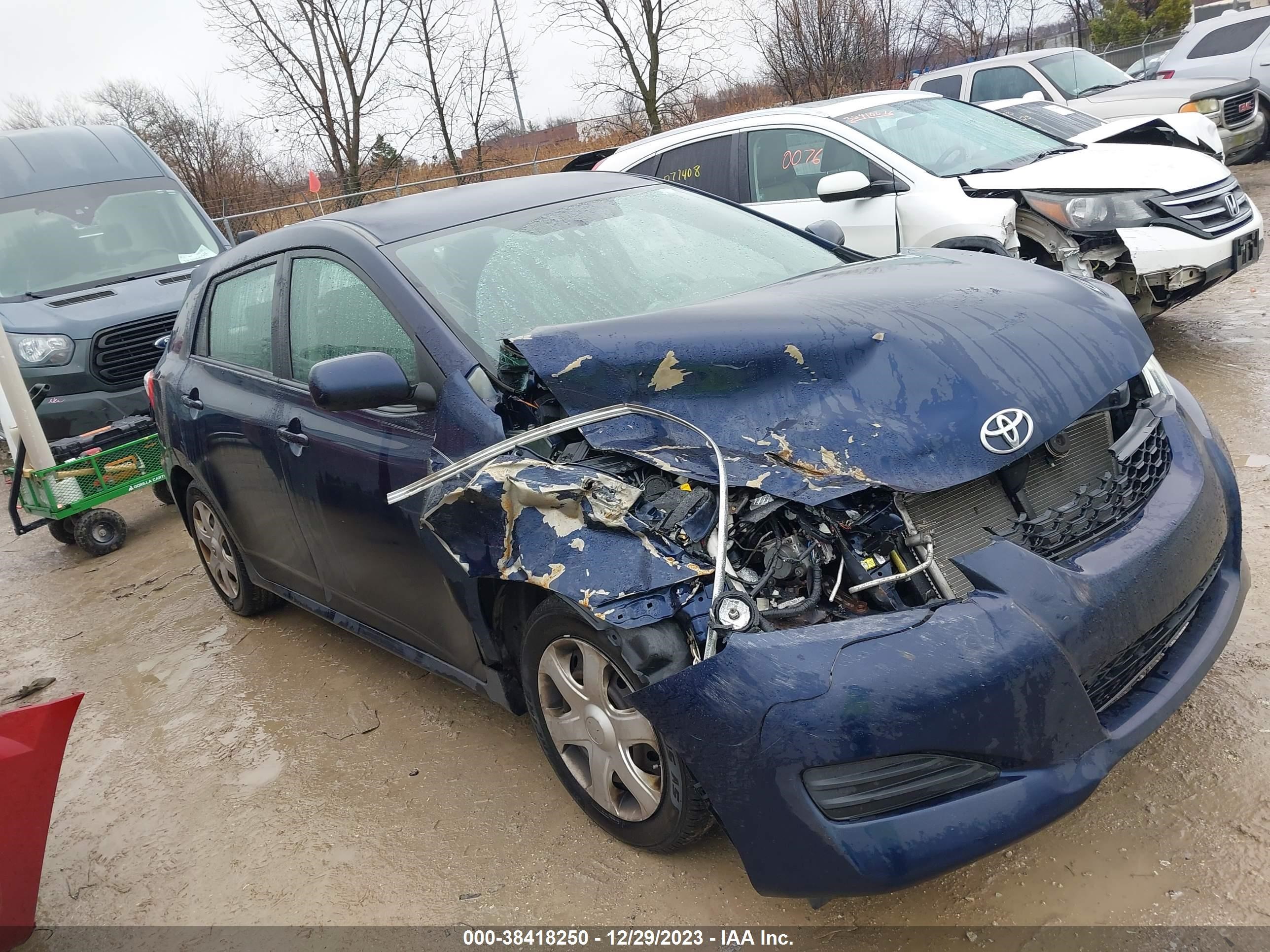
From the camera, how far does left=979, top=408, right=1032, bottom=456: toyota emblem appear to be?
227 centimetres

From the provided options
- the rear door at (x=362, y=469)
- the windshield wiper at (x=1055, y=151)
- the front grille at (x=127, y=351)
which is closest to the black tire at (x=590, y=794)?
the rear door at (x=362, y=469)

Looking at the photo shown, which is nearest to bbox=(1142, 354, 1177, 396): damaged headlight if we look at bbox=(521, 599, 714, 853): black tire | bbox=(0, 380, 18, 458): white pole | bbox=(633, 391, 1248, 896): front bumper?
bbox=(633, 391, 1248, 896): front bumper

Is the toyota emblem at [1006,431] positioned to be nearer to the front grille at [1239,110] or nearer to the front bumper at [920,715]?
the front bumper at [920,715]

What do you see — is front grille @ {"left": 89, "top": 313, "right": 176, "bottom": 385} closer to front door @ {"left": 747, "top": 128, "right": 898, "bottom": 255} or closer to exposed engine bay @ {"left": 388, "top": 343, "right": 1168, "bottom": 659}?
front door @ {"left": 747, "top": 128, "right": 898, "bottom": 255}

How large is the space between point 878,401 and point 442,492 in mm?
1190

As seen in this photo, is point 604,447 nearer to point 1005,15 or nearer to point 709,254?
point 709,254

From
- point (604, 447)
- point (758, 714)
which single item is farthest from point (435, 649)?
point (758, 714)

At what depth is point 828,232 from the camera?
410 centimetres

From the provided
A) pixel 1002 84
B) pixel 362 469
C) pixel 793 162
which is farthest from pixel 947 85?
pixel 362 469

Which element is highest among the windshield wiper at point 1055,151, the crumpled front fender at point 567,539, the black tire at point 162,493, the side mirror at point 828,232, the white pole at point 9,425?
the side mirror at point 828,232

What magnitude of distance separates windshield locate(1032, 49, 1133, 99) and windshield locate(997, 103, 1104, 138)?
3.85m

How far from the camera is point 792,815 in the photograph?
209 cm

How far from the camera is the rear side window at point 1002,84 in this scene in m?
11.6

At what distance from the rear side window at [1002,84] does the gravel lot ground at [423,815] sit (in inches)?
299
